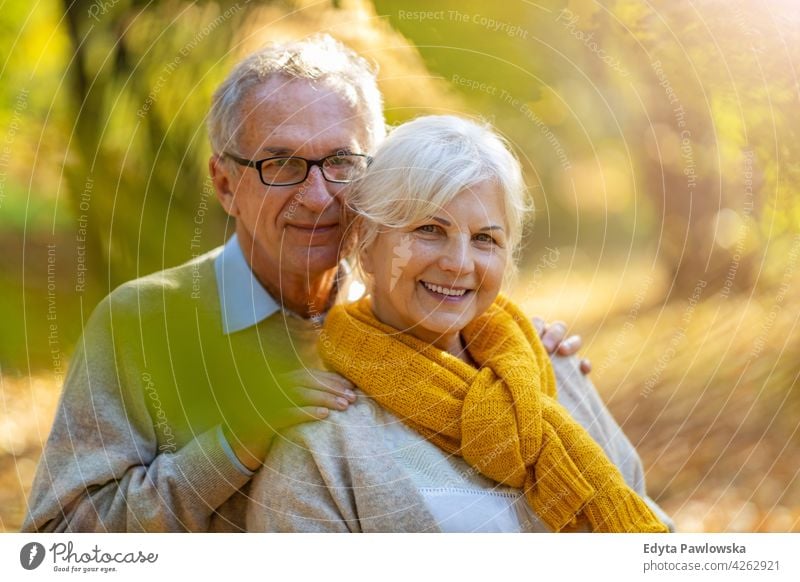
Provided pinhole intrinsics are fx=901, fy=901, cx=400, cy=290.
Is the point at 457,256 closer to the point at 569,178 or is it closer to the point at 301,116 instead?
the point at 301,116

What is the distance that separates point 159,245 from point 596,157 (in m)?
1.05

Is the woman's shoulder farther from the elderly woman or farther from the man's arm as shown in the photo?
the man's arm

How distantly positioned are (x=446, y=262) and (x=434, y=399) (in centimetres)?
20

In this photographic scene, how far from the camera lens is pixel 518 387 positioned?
134cm

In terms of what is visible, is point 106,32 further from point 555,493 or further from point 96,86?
point 555,493

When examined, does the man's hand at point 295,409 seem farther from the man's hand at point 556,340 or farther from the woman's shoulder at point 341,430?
the man's hand at point 556,340

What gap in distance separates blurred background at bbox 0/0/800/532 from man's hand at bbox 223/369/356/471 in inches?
11.6

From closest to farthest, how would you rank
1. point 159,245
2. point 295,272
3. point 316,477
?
point 316,477 < point 159,245 < point 295,272

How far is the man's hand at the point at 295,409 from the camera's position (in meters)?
1.30

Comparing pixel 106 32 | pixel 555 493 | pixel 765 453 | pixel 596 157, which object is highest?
pixel 106 32

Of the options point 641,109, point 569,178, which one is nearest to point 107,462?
point 569,178

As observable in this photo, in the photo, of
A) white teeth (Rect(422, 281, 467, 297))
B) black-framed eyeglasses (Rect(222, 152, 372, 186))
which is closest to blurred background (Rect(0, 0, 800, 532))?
black-framed eyeglasses (Rect(222, 152, 372, 186))
